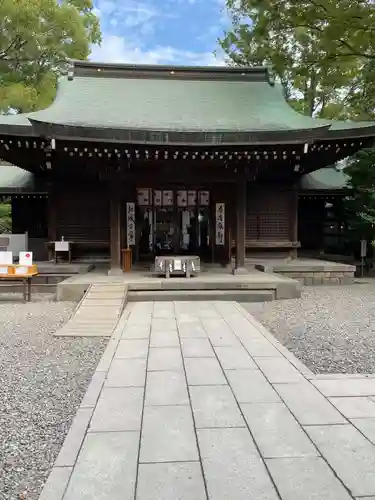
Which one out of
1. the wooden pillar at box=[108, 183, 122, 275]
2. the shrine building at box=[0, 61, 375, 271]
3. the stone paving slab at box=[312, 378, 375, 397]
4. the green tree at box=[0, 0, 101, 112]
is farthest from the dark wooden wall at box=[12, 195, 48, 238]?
the stone paving slab at box=[312, 378, 375, 397]

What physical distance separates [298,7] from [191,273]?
7736 mm

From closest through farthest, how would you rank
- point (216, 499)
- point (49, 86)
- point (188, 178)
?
1. point (216, 499)
2. point (188, 178)
3. point (49, 86)

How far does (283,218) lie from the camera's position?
1134 cm

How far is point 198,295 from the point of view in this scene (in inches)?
309

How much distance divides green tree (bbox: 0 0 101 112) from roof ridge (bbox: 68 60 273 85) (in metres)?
5.21

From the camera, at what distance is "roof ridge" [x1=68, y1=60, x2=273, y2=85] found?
12109 millimetres

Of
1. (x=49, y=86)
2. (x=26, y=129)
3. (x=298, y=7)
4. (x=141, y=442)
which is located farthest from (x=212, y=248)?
(x=49, y=86)

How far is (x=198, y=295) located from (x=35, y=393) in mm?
4726

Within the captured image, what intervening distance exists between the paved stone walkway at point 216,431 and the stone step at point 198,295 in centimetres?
343

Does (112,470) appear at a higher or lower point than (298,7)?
lower

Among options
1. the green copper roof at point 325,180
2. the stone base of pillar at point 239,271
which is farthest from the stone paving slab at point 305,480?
the green copper roof at point 325,180

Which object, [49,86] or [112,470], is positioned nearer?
[112,470]

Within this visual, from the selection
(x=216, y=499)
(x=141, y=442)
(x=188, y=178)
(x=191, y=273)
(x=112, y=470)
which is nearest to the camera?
(x=216, y=499)

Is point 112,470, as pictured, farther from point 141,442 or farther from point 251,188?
point 251,188
